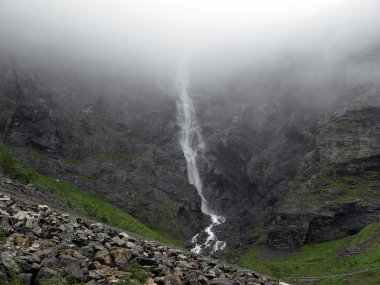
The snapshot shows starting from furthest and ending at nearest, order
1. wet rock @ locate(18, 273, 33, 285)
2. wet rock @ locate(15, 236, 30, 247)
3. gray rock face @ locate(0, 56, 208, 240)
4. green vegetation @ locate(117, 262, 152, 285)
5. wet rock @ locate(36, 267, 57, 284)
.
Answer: gray rock face @ locate(0, 56, 208, 240)
wet rock @ locate(15, 236, 30, 247)
green vegetation @ locate(117, 262, 152, 285)
wet rock @ locate(36, 267, 57, 284)
wet rock @ locate(18, 273, 33, 285)

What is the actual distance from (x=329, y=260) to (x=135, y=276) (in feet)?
227

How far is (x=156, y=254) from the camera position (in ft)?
89.6

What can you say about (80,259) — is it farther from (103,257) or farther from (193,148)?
(193,148)

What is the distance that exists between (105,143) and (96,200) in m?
30.3

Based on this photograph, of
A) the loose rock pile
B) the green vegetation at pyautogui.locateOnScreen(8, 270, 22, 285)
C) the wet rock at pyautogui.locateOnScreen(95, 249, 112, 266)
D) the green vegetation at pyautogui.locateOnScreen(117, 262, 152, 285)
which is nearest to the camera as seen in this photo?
the green vegetation at pyautogui.locateOnScreen(8, 270, 22, 285)

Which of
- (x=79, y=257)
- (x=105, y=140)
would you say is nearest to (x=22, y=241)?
(x=79, y=257)

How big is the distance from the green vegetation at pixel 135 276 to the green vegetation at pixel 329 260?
52236mm

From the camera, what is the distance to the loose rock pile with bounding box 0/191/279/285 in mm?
19219

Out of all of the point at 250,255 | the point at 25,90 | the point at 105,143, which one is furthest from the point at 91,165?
the point at 250,255

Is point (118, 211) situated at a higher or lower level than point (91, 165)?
lower

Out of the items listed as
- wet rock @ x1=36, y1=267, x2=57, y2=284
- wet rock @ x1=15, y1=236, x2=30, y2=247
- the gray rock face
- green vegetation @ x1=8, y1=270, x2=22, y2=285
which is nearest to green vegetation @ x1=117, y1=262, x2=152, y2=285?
wet rock @ x1=36, y1=267, x2=57, y2=284

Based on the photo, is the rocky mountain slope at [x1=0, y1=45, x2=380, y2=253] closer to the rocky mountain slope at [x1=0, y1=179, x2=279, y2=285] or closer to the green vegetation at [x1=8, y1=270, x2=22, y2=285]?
the rocky mountain slope at [x1=0, y1=179, x2=279, y2=285]

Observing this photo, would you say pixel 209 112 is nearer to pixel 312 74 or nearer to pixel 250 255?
pixel 312 74

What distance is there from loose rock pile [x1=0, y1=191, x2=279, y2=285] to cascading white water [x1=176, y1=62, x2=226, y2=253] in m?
73.9
